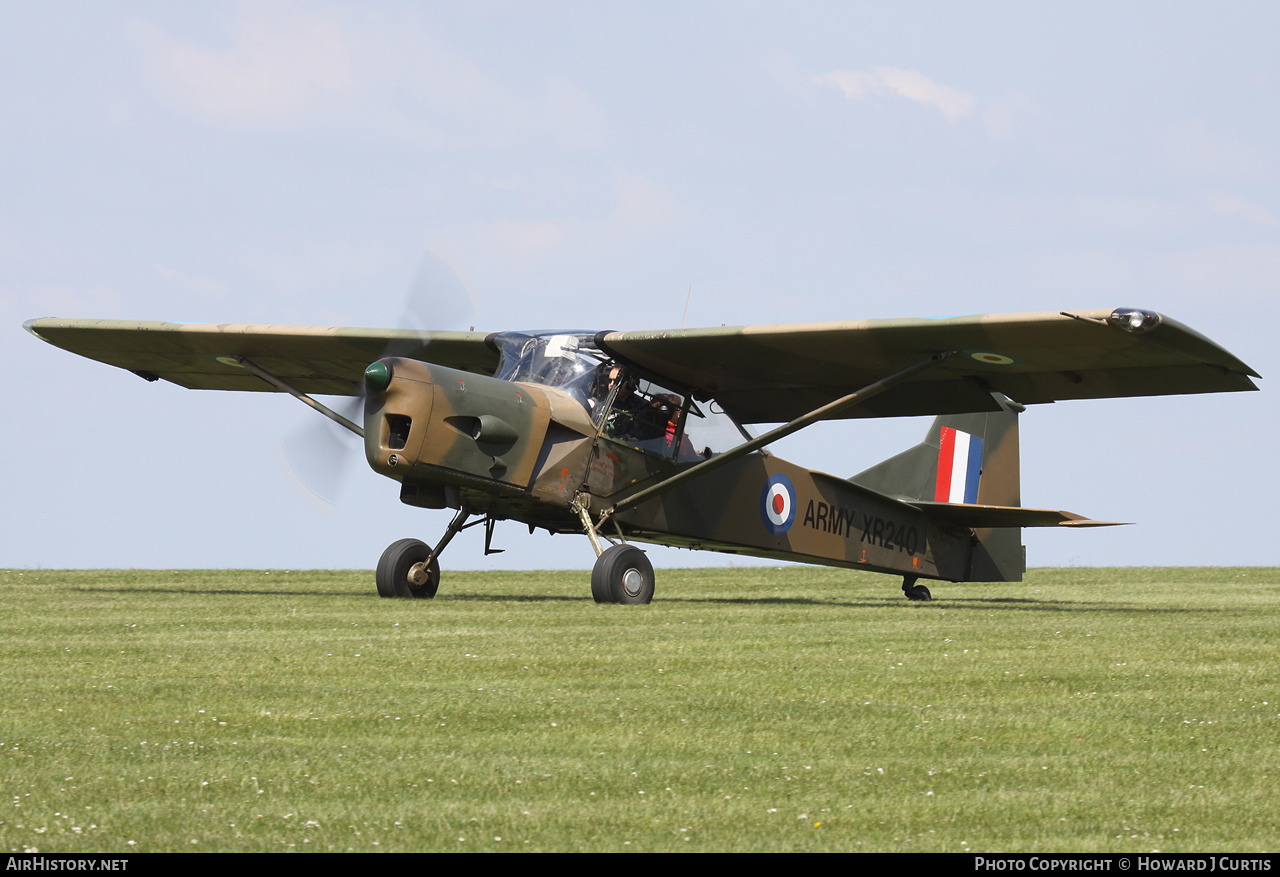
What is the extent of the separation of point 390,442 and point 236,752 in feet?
23.7

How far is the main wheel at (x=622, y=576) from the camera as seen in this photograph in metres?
13.9

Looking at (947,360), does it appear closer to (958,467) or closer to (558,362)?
(558,362)

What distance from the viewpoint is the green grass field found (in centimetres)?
461

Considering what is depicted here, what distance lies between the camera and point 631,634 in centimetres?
1047

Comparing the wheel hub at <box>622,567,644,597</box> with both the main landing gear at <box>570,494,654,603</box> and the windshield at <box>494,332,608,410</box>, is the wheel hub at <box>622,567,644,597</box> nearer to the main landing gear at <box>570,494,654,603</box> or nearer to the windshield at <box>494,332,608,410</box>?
the main landing gear at <box>570,494,654,603</box>

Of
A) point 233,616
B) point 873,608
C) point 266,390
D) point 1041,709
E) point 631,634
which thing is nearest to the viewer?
point 1041,709

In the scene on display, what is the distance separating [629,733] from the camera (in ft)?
20.7

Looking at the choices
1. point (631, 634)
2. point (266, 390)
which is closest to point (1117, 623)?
point (631, 634)

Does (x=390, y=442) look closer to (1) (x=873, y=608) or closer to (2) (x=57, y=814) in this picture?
(1) (x=873, y=608)

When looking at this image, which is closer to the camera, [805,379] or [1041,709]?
[1041,709]

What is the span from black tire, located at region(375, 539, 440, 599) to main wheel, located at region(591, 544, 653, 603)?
2.08 meters

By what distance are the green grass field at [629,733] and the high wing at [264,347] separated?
198 inches

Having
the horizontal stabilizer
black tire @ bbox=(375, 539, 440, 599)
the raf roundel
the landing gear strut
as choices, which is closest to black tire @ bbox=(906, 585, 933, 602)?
the landing gear strut
